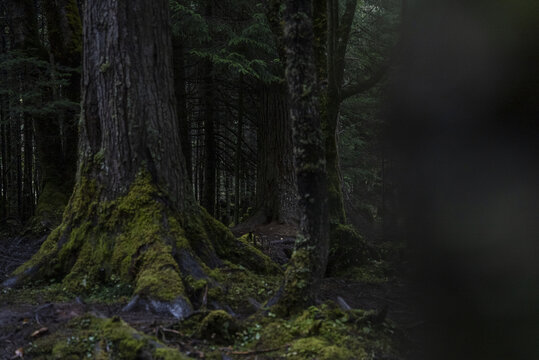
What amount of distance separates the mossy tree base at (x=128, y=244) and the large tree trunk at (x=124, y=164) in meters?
0.01

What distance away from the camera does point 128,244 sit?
15.2 ft

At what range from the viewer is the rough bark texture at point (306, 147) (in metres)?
2.97

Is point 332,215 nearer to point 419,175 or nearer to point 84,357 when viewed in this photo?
point 84,357

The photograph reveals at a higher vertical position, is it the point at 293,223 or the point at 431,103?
the point at 431,103

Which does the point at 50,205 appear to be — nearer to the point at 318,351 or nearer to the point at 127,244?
the point at 127,244

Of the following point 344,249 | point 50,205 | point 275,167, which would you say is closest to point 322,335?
point 344,249

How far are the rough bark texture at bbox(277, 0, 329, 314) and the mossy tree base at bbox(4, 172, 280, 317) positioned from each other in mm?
1421

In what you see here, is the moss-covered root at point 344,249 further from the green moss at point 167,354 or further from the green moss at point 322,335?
the green moss at point 167,354

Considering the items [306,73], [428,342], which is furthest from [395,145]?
[306,73]

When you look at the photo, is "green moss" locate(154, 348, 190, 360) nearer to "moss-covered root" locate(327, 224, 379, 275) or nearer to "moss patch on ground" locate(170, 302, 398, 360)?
"moss patch on ground" locate(170, 302, 398, 360)

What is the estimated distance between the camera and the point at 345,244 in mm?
6441

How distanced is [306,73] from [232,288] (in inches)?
96.8

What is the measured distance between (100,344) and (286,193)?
7471 mm

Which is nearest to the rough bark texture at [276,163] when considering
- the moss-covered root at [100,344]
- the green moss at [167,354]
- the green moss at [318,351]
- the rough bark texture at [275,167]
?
the rough bark texture at [275,167]
